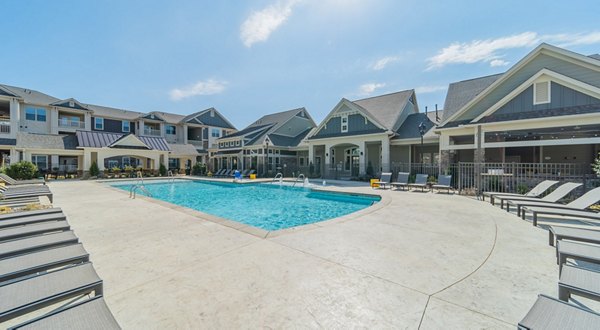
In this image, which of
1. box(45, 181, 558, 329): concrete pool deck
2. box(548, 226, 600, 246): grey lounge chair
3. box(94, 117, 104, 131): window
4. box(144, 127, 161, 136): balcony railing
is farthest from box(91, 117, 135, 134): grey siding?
box(548, 226, 600, 246): grey lounge chair

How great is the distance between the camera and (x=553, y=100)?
1166 cm

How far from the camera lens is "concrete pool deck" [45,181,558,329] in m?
2.45

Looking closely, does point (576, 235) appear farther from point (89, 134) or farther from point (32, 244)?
point (89, 134)

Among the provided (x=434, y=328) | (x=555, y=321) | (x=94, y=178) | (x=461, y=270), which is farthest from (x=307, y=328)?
(x=94, y=178)

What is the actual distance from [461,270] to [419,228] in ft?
7.39

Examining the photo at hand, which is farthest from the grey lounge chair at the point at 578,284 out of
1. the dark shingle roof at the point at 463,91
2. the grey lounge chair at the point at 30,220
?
the dark shingle roof at the point at 463,91

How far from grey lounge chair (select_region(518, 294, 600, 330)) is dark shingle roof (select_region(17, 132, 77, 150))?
32.5 metres

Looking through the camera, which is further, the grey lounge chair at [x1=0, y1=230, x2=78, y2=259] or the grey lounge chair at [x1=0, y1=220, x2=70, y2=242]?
the grey lounge chair at [x1=0, y1=220, x2=70, y2=242]

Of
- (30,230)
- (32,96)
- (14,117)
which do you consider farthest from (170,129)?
(30,230)

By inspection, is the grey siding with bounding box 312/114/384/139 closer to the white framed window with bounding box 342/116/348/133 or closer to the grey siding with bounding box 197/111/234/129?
the white framed window with bounding box 342/116/348/133

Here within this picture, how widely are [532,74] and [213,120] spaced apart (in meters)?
37.0

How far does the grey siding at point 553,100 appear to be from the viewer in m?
11.1

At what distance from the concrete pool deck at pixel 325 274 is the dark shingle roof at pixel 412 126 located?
14342 millimetres

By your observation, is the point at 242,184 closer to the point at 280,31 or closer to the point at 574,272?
the point at 280,31
